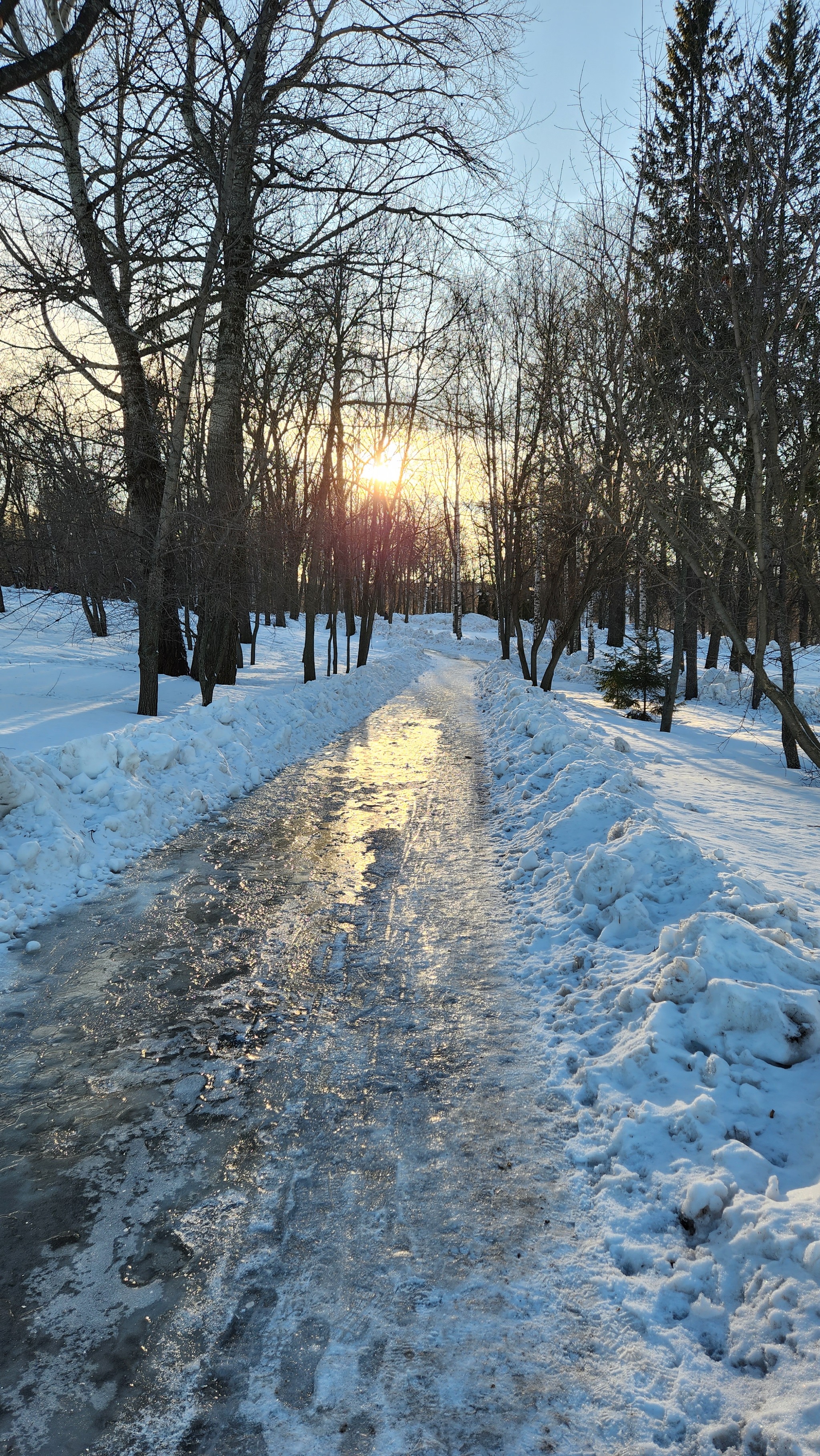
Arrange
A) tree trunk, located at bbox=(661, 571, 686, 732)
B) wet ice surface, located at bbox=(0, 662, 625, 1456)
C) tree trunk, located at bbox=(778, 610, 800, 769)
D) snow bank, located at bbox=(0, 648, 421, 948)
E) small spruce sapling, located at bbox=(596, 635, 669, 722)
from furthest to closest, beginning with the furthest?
small spruce sapling, located at bbox=(596, 635, 669, 722) < tree trunk, located at bbox=(661, 571, 686, 732) < tree trunk, located at bbox=(778, 610, 800, 769) < snow bank, located at bbox=(0, 648, 421, 948) < wet ice surface, located at bbox=(0, 662, 625, 1456)

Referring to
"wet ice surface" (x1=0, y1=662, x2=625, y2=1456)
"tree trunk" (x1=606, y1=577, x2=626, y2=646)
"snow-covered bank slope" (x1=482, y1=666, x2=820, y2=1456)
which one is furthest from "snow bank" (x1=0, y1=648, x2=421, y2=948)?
"tree trunk" (x1=606, y1=577, x2=626, y2=646)

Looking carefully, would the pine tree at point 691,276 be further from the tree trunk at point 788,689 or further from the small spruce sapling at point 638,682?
the small spruce sapling at point 638,682

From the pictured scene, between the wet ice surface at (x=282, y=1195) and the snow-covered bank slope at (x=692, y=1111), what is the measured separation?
0.19 metres

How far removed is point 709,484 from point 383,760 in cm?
567

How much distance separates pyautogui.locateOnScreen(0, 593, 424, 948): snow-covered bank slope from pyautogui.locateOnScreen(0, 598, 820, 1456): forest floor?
53 mm

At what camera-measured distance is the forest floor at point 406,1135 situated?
2.06 m

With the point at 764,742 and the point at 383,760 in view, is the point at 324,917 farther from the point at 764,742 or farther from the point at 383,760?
the point at 764,742

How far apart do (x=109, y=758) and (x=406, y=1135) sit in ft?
16.1

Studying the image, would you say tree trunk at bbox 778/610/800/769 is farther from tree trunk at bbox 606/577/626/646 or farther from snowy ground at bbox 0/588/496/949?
tree trunk at bbox 606/577/626/646

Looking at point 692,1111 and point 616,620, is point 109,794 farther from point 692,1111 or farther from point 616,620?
point 616,620

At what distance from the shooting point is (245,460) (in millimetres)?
13109

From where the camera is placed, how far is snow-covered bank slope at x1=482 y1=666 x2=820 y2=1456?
2.10m

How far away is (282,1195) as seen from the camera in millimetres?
2725

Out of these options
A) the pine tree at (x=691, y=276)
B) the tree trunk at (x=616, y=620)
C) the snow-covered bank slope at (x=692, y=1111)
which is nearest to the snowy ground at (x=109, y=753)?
the snow-covered bank slope at (x=692, y=1111)
